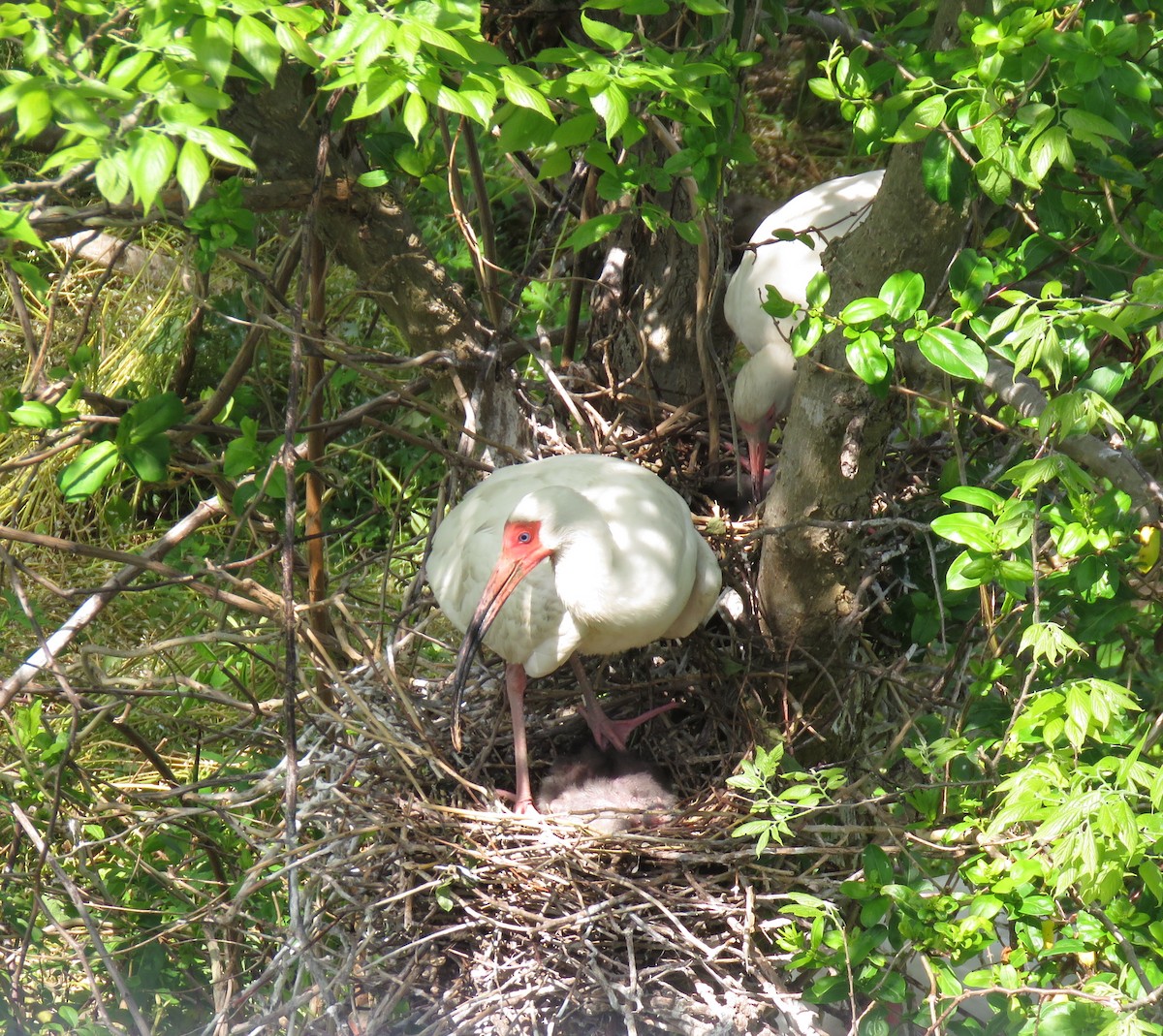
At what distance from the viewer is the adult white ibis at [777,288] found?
125 inches

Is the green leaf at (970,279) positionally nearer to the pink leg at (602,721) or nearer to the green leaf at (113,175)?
the green leaf at (113,175)

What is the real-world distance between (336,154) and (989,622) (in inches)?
68.8

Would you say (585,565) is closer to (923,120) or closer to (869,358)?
(869,358)

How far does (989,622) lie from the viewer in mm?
2367

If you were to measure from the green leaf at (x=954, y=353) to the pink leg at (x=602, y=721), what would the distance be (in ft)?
5.40

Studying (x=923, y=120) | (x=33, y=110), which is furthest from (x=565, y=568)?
(x=33, y=110)

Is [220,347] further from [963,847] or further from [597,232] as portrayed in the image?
[963,847]

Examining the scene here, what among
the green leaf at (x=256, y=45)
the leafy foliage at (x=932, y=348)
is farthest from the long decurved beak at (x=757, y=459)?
the green leaf at (x=256, y=45)

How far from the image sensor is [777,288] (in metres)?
3.14

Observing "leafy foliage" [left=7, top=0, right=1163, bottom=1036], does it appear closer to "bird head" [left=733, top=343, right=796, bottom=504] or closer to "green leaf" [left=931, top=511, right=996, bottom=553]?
"green leaf" [left=931, top=511, right=996, bottom=553]

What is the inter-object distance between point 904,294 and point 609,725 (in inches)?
67.3

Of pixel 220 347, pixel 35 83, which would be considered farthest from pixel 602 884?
pixel 220 347

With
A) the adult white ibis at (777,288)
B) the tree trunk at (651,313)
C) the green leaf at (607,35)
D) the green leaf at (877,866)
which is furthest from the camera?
the tree trunk at (651,313)

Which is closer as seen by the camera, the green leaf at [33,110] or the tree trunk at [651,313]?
the green leaf at [33,110]
